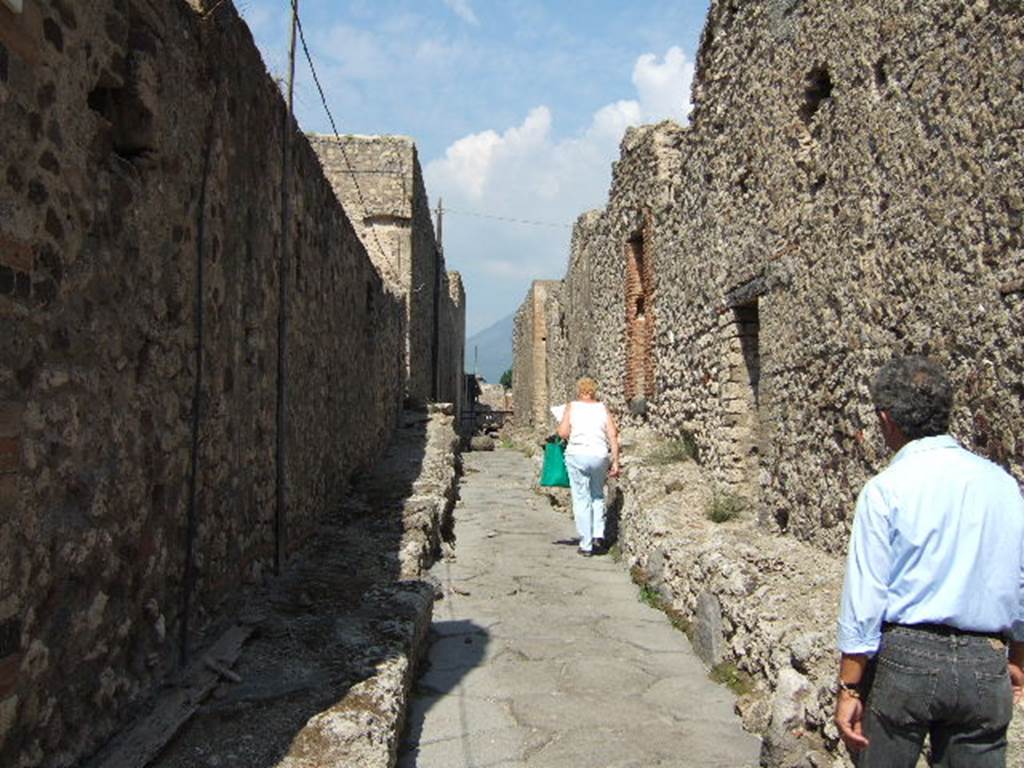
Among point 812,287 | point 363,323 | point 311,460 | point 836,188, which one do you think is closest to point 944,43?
point 836,188

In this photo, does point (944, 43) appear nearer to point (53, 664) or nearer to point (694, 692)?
point (694, 692)

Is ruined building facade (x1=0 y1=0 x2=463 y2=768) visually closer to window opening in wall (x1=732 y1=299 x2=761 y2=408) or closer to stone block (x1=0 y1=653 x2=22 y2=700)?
stone block (x1=0 y1=653 x2=22 y2=700)

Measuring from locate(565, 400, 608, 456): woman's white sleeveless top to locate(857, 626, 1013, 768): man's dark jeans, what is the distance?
17.5 feet

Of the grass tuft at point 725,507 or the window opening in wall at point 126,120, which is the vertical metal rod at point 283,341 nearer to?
the window opening in wall at point 126,120

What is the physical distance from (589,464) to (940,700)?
5.38 metres

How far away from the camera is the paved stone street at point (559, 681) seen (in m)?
3.66

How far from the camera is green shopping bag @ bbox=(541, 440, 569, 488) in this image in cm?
842

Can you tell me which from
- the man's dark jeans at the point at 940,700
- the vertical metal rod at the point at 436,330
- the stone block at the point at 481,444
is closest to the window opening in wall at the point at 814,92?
the man's dark jeans at the point at 940,700

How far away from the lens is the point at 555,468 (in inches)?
332

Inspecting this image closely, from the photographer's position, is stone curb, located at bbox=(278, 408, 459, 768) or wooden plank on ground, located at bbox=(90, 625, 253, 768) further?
stone curb, located at bbox=(278, 408, 459, 768)

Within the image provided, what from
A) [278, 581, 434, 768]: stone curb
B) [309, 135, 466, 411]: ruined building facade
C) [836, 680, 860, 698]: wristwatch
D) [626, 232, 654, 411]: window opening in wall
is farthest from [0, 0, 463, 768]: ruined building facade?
[309, 135, 466, 411]: ruined building facade

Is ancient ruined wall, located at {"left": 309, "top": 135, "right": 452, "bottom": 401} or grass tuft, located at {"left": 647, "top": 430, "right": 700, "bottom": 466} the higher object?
ancient ruined wall, located at {"left": 309, "top": 135, "right": 452, "bottom": 401}

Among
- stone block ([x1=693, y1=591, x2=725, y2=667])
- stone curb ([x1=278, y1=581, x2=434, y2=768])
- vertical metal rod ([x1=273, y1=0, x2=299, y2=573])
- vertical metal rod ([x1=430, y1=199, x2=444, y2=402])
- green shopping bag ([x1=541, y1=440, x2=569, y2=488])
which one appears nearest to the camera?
stone curb ([x1=278, y1=581, x2=434, y2=768])

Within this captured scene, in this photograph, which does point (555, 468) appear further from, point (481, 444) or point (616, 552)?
point (481, 444)
